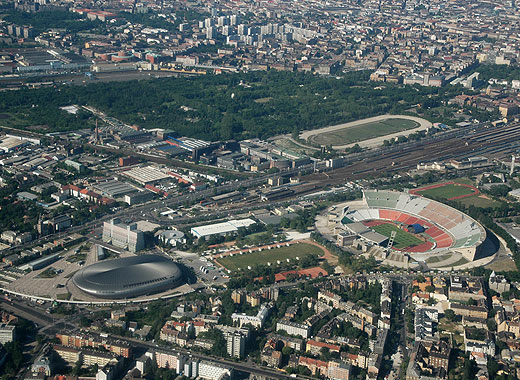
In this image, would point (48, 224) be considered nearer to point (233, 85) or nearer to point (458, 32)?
point (233, 85)

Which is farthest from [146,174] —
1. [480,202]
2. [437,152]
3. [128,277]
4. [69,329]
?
[437,152]

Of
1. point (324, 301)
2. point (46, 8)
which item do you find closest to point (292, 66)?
point (46, 8)

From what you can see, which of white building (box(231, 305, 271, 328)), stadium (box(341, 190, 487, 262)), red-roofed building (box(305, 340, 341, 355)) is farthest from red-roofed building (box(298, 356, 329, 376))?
stadium (box(341, 190, 487, 262))

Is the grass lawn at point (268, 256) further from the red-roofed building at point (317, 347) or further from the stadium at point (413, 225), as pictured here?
the red-roofed building at point (317, 347)

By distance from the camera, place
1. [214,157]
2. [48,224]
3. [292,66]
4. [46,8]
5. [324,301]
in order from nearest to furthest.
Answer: [324,301] < [48,224] < [214,157] < [292,66] < [46,8]

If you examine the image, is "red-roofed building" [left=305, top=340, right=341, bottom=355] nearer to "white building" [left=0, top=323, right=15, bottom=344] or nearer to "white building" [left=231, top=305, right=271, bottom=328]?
"white building" [left=231, top=305, right=271, bottom=328]

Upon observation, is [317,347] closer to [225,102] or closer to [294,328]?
[294,328]
